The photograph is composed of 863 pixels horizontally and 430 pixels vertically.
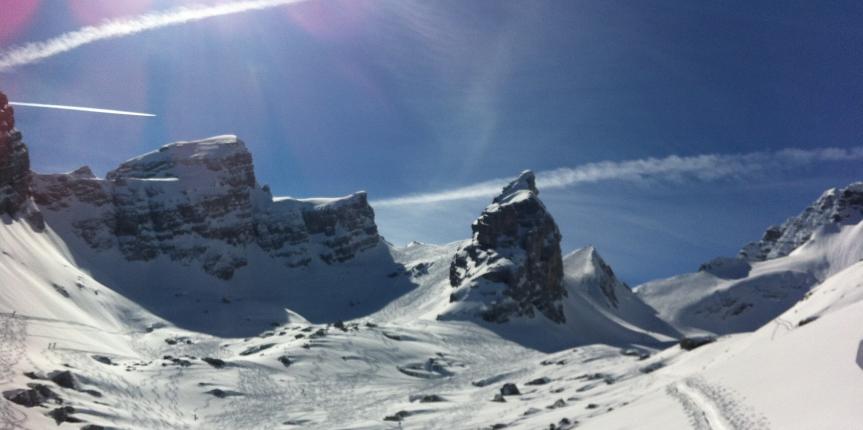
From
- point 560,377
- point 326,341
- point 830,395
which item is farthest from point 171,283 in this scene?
point 830,395

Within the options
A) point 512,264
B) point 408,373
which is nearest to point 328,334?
point 408,373

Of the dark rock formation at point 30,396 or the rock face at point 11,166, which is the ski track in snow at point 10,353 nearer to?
the dark rock formation at point 30,396

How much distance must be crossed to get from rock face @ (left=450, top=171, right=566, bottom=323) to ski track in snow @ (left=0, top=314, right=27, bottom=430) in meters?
77.4

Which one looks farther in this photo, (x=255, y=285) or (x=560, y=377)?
(x=255, y=285)

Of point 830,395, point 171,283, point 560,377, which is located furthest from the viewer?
point 171,283

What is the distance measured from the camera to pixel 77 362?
6103 centimetres

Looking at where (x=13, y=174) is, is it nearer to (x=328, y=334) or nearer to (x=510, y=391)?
(x=328, y=334)

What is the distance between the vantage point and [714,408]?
85.8 feet

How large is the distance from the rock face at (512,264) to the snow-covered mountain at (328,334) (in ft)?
1.65

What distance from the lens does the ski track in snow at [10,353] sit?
37.9 metres

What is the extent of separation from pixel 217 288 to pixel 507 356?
94.1 m

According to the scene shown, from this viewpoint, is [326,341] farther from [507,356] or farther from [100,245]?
[100,245]

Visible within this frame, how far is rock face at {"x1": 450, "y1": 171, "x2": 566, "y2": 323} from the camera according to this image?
13325 centimetres

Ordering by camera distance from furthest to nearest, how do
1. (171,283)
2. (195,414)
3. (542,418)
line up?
(171,283) → (195,414) → (542,418)
